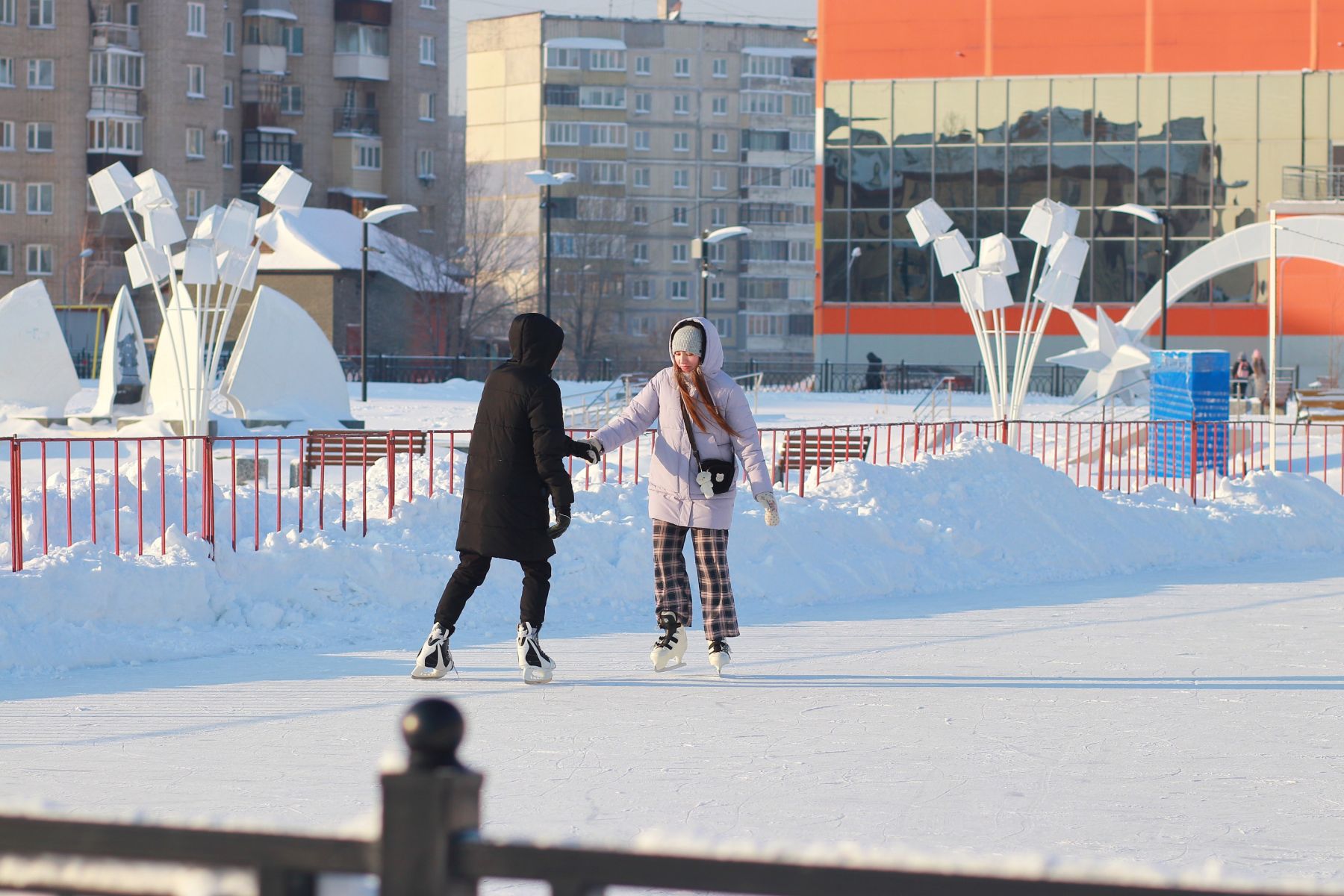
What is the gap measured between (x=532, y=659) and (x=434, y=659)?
0.45 metres

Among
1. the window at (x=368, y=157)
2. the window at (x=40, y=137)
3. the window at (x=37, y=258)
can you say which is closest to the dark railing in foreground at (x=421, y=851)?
the window at (x=37, y=258)

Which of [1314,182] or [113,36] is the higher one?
[113,36]

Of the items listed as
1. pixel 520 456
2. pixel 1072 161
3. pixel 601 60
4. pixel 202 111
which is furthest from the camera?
pixel 601 60

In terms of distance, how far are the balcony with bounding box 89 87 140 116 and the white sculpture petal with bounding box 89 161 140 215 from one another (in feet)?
145

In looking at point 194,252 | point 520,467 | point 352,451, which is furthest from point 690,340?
point 194,252

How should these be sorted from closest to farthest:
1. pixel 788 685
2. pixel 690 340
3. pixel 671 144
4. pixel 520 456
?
1. pixel 520 456
2. pixel 690 340
3. pixel 788 685
4. pixel 671 144

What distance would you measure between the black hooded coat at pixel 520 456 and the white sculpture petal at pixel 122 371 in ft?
64.9

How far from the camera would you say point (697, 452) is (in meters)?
7.90

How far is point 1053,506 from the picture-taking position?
14477 millimetres

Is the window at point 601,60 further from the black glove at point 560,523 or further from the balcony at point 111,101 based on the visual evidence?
the black glove at point 560,523

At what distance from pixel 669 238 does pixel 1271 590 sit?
8577 cm

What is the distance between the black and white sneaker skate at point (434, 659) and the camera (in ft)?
26.1

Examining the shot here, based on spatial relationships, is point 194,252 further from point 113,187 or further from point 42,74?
point 42,74

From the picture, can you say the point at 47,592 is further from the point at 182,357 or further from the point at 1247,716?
the point at 182,357
